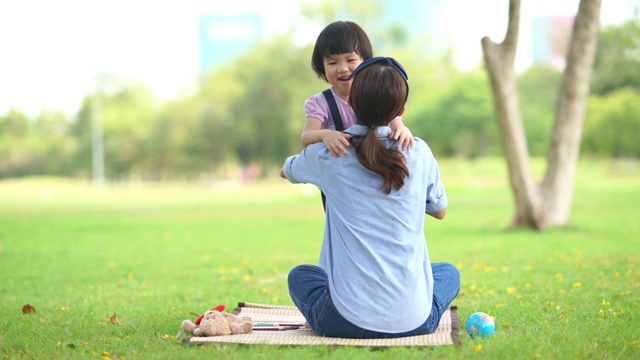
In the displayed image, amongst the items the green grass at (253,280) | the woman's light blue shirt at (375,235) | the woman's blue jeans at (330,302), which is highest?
the woman's light blue shirt at (375,235)

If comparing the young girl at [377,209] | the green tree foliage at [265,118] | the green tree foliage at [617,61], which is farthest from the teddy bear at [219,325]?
the green tree foliage at [265,118]

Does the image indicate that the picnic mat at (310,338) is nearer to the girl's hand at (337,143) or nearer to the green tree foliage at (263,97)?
the girl's hand at (337,143)

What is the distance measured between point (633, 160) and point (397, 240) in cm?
5101

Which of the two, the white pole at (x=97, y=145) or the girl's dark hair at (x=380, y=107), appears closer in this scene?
the girl's dark hair at (x=380, y=107)

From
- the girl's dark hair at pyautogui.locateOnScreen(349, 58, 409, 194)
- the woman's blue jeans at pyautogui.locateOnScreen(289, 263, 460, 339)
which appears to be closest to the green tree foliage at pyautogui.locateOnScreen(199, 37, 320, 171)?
the woman's blue jeans at pyautogui.locateOnScreen(289, 263, 460, 339)

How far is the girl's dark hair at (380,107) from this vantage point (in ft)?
14.9

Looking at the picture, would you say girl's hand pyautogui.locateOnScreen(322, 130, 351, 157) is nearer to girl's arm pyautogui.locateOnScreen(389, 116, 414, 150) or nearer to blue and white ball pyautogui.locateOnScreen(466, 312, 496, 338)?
girl's arm pyautogui.locateOnScreen(389, 116, 414, 150)

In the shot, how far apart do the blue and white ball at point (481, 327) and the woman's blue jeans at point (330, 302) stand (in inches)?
8.5

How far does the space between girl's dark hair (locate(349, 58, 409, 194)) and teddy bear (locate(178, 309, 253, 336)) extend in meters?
1.41

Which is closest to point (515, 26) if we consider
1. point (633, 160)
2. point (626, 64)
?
point (626, 64)

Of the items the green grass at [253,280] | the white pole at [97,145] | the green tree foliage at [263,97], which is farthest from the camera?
the white pole at [97,145]

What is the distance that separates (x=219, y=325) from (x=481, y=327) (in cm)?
160

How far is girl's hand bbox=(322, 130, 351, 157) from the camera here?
4.59 metres

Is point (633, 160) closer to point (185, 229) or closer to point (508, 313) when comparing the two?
point (185, 229)
